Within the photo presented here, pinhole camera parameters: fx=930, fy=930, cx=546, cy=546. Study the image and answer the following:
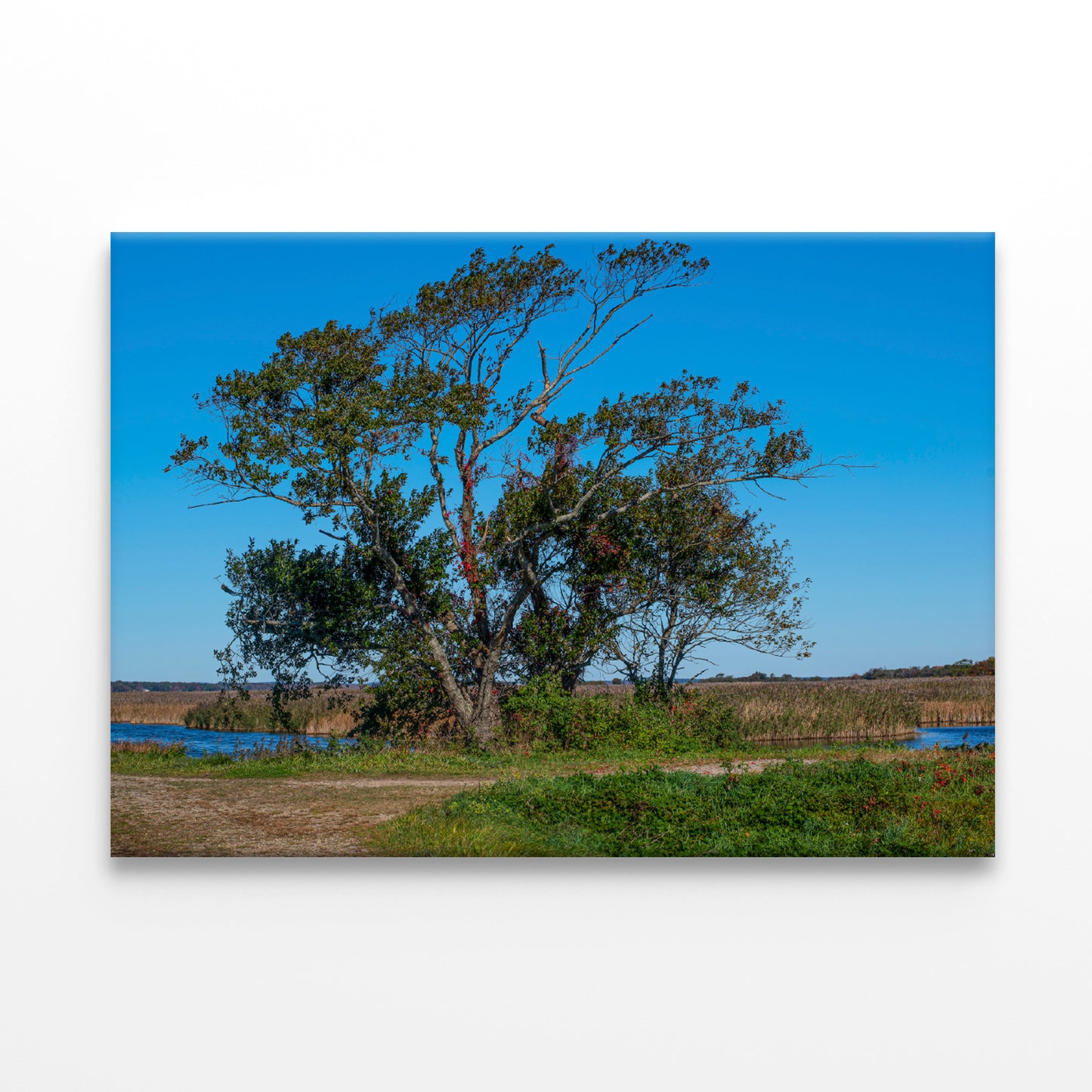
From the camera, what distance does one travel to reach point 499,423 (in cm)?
438

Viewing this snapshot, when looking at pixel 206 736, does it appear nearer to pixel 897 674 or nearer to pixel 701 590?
pixel 701 590

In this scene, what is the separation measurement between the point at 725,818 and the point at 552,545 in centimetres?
151

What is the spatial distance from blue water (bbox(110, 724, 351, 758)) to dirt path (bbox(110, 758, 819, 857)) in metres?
0.14

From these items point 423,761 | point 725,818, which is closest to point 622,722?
point 725,818

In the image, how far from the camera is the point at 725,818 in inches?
153

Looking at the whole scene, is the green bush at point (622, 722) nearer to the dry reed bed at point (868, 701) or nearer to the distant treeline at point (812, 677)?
the dry reed bed at point (868, 701)

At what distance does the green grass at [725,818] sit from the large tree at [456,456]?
24.0 inches

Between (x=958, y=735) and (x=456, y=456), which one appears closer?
(x=958, y=735)

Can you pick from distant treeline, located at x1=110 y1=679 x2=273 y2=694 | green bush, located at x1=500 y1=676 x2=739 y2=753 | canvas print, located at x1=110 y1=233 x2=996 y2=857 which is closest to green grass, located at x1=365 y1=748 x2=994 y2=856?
canvas print, located at x1=110 y1=233 x2=996 y2=857

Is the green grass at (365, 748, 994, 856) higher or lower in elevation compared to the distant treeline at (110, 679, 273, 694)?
lower

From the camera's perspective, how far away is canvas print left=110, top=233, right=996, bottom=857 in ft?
12.9

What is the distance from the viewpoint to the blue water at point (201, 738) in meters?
3.88

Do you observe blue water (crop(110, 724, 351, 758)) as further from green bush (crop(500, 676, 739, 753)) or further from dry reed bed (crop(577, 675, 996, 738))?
dry reed bed (crop(577, 675, 996, 738))
